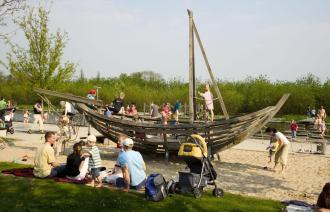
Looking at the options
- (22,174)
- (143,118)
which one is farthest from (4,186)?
(143,118)

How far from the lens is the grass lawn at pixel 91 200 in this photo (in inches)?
284

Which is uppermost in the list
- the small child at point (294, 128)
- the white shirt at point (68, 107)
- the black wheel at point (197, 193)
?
the white shirt at point (68, 107)

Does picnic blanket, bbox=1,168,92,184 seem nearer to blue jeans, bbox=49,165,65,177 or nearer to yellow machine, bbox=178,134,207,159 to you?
blue jeans, bbox=49,165,65,177

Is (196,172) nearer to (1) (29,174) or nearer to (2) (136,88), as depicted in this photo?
(1) (29,174)

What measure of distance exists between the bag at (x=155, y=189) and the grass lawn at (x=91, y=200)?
0.12m

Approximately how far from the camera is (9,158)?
1298 centimetres

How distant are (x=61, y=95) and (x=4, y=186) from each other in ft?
19.3

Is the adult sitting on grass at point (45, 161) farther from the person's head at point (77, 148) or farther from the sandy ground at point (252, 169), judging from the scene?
the sandy ground at point (252, 169)

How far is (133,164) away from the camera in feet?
27.8

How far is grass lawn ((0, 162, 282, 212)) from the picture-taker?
7223 millimetres

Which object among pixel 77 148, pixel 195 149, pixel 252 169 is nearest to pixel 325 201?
pixel 195 149

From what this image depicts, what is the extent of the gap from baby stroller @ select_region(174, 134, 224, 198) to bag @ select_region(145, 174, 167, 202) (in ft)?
2.05

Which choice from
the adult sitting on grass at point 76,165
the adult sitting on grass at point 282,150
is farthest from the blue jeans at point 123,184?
the adult sitting on grass at point 282,150

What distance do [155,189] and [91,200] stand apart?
1.17 meters
